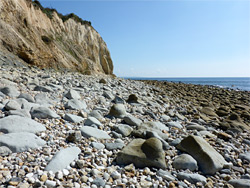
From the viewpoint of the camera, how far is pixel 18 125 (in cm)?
278

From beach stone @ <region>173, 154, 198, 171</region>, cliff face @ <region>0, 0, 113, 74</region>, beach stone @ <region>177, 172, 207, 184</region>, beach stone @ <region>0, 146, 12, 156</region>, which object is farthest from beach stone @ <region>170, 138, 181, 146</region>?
cliff face @ <region>0, 0, 113, 74</region>

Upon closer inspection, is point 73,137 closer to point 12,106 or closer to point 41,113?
point 41,113

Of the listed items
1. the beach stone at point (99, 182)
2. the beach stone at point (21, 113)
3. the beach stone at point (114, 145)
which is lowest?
the beach stone at point (99, 182)

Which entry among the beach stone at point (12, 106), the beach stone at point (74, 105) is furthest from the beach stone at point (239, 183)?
the beach stone at point (12, 106)

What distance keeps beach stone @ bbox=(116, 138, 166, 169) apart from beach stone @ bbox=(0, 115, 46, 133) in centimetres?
154

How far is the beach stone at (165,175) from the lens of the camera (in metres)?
2.38

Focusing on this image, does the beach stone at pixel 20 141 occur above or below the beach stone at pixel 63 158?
above

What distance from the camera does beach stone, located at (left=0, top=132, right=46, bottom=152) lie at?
2260 millimetres

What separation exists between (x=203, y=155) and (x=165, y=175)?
3.39 ft

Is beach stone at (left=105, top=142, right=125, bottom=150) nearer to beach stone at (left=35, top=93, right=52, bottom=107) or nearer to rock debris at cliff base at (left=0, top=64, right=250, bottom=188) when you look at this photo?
rock debris at cliff base at (left=0, top=64, right=250, bottom=188)

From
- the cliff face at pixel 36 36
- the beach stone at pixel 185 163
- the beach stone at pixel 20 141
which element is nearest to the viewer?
the beach stone at pixel 20 141

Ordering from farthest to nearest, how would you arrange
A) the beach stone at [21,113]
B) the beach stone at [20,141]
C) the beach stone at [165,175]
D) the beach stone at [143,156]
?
the beach stone at [21,113], the beach stone at [143,156], the beach stone at [165,175], the beach stone at [20,141]

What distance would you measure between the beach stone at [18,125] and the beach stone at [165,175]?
2129 millimetres

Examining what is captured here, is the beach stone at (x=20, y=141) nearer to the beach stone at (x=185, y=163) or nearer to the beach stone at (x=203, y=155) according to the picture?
the beach stone at (x=185, y=163)
